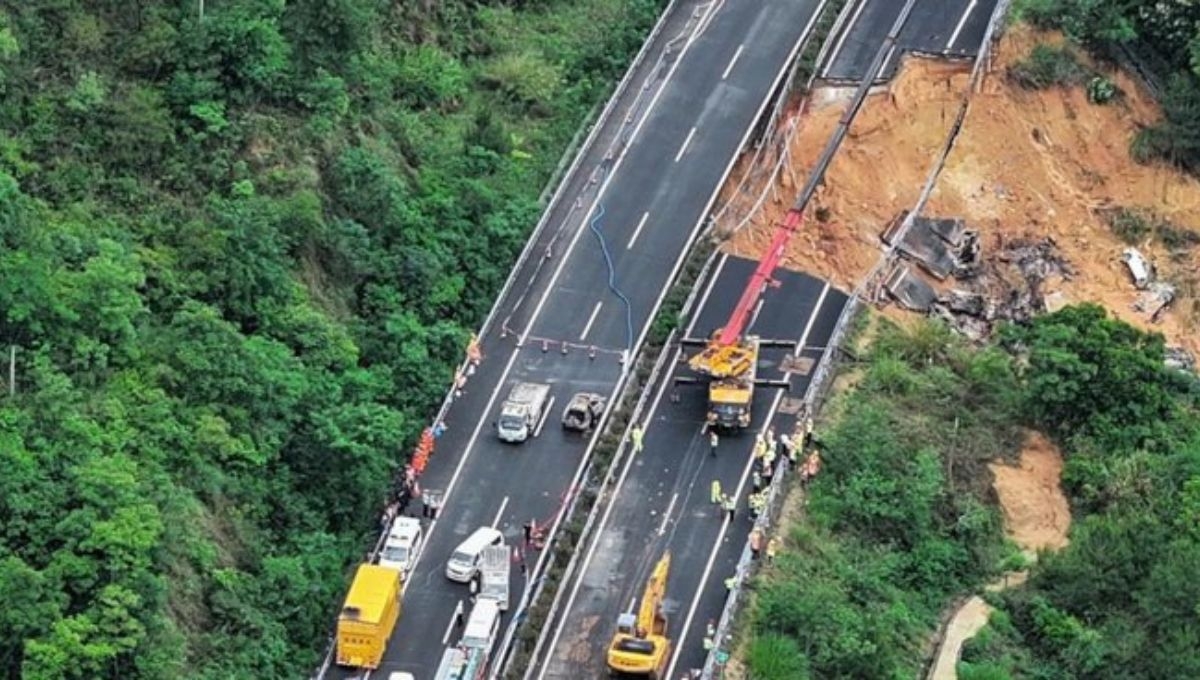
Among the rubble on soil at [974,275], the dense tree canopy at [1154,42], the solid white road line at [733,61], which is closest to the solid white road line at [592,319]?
the rubble on soil at [974,275]

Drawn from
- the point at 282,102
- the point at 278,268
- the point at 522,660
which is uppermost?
the point at 282,102

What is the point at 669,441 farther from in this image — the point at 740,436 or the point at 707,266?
the point at 707,266

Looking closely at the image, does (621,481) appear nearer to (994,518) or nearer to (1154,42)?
(994,518)

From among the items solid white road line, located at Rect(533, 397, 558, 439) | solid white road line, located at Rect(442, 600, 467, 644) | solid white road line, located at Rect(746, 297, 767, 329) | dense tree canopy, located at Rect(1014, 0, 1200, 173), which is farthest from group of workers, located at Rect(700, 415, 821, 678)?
dense tree canopy, located at Rect(1014, 0, 1200, 173)

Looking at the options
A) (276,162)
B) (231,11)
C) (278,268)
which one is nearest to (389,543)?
(278,268)

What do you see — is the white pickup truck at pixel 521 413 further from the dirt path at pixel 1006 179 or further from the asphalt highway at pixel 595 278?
the dirt path at pixel 1006 179

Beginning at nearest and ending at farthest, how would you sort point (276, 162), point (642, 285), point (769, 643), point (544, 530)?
point (769, 643) → point (544, 530) → point (276, 162) → point (642, 285)
